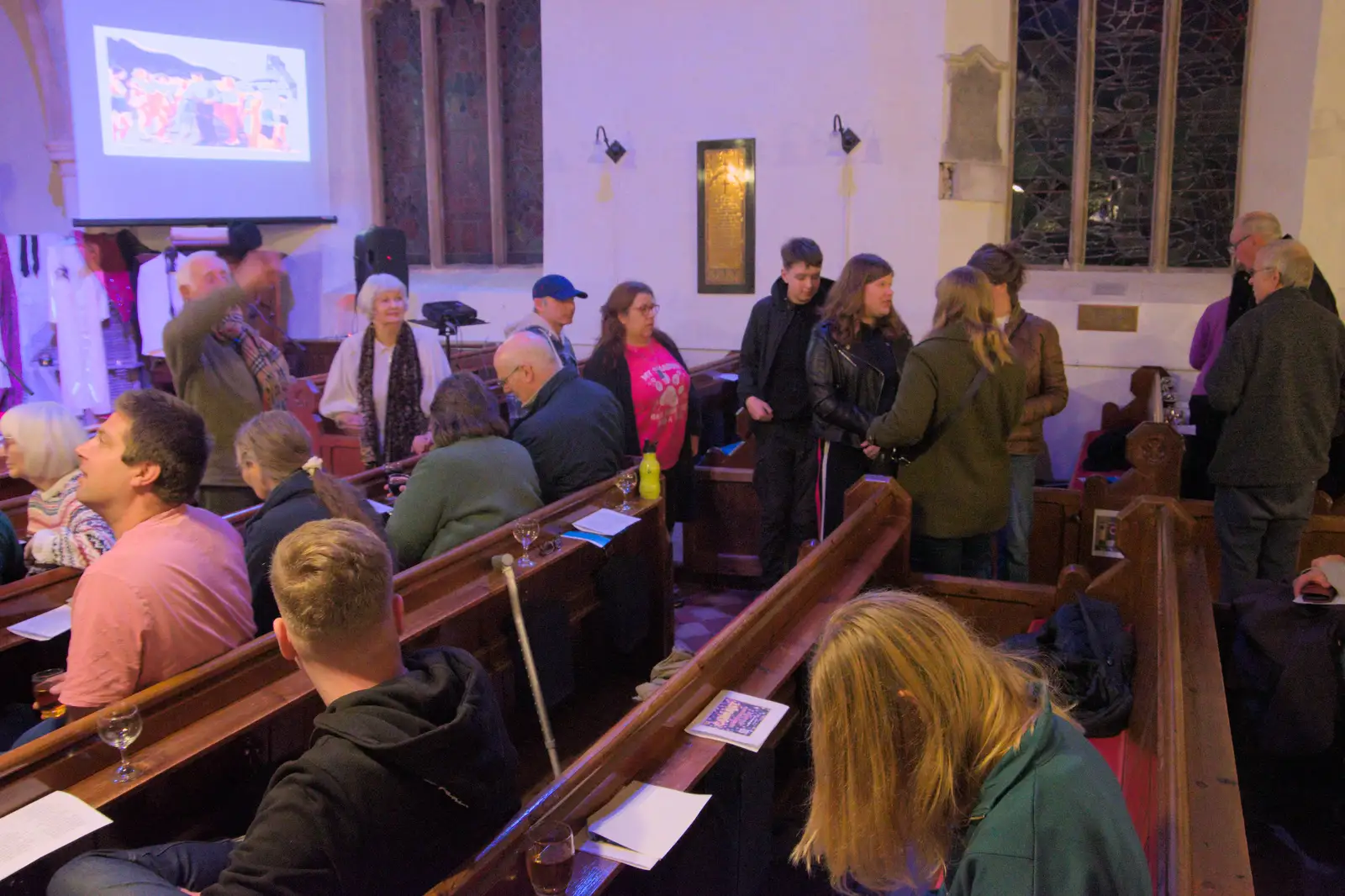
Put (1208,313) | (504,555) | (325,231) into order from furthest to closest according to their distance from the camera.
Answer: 1. (325,231)
2. (1208,313)
3. (504,555)

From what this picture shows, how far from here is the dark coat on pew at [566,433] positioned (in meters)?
4.18

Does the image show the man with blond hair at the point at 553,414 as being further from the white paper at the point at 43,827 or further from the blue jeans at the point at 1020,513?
the white paper at the point at 43,827

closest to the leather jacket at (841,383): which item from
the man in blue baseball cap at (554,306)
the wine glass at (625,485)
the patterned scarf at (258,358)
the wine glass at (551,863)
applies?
the wine glass at (625,485)

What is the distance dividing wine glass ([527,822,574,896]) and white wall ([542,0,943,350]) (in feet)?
22.5

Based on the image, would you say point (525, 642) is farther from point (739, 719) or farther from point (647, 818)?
point (647, 818)

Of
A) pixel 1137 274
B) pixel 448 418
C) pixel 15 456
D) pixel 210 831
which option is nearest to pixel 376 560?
pixel 210 831

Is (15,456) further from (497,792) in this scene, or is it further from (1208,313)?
(1208,313)

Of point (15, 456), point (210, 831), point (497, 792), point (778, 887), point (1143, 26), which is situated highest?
point (1143, 26)

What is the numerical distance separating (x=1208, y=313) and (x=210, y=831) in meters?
5.30

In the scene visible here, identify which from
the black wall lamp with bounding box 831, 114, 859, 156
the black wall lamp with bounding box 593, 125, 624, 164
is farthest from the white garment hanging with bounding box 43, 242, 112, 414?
the black wall lamp with bounding box 831, 114, 859, 156

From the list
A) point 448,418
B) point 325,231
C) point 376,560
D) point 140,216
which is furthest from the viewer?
point 325,231

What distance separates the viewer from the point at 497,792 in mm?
1923

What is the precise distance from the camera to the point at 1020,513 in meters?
4.58

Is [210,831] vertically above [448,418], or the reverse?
[448,418]
